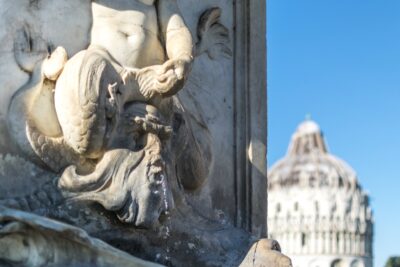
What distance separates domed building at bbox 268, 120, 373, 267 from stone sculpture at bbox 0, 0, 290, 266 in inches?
2724

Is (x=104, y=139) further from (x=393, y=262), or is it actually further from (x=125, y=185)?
(x=393, y=262)

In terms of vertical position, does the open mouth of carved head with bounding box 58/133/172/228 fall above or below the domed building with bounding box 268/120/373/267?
below

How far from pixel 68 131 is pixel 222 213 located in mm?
1475

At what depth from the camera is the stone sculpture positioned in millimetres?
4703

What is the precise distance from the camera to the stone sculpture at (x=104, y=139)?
470 cm

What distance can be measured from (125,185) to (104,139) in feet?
0.89

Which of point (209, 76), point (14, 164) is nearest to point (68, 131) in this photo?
point (14, 164)

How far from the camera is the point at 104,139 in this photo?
480cm

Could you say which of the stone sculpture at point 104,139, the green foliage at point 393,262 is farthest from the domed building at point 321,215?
the stone sculpture at point 104,139

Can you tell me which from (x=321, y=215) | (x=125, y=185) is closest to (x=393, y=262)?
(x=321, y=215)

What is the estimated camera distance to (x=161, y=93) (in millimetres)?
5000

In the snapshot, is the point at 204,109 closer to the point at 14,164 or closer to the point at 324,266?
the point at 14,164

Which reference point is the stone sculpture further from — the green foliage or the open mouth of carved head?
the green foliage

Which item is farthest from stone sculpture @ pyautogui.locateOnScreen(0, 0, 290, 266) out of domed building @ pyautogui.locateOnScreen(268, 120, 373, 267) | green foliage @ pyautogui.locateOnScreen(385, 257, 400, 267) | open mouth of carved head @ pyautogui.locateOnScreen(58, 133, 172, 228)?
green foliage @ pyautogui.locateOnScreen(385, 257, 400, 267)
